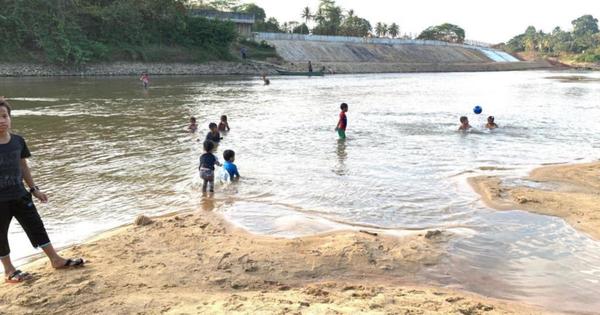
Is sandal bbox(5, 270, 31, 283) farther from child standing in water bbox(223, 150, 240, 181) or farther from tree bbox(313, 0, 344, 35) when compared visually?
tree bbox(313, 0, 344, 35)

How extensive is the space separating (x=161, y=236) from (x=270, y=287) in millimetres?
1987

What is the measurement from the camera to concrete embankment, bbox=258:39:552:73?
224 ft

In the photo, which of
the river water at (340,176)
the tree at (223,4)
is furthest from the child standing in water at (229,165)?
the tree at (223,4)

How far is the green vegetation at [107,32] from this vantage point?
44.2 m

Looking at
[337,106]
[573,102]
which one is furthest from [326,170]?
[573,102]

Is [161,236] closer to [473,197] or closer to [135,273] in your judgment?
[135,273]

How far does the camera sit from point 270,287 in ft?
15.2

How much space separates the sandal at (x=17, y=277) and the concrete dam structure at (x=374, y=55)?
190ft

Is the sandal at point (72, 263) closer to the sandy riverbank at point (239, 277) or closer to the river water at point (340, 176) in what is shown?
the sandy riverbank at point (239, 277)

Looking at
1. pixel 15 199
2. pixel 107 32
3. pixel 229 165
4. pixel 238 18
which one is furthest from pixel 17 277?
pixel 238 18

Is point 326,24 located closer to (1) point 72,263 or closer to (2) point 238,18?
(2) point 238,18

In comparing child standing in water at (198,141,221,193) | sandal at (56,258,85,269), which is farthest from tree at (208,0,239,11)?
sandal at (56,258,85,269)

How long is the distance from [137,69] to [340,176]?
44.2 meters

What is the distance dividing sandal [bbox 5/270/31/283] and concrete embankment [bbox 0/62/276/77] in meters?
41.8
